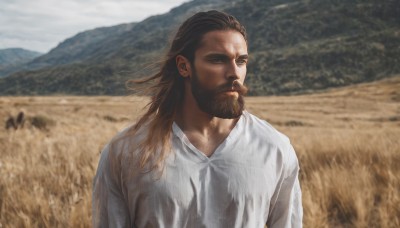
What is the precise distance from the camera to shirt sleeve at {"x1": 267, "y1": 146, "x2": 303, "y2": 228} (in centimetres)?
222

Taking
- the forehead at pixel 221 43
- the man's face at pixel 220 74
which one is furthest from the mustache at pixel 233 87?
the forehead at pixel 221 43

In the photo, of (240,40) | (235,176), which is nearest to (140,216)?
(235,176)

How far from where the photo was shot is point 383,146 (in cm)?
592

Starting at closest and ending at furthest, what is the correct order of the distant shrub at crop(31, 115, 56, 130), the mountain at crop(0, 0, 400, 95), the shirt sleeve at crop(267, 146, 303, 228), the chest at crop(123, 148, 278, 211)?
the chest at crop(123, 148, 278, 211) < the shirt sleeve at crop(267, 146, 303, 228) < the distant shrub at crop(31, 115, 56, 130) < the mountain at crop(0, 0, 400, 95)

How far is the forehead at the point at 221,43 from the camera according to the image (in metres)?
2.13

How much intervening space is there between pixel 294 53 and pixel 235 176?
263 feet

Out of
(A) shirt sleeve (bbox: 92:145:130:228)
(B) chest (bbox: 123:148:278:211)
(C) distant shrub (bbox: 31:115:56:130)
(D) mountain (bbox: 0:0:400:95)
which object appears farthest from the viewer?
(D) mountain (bbox: 0:0:400:95)

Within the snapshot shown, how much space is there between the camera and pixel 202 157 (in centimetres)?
204

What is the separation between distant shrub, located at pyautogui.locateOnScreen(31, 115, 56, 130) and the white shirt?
11.4 m

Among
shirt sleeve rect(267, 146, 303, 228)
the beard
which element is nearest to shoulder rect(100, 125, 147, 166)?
the beard

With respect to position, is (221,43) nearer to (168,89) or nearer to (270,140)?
(168,89)

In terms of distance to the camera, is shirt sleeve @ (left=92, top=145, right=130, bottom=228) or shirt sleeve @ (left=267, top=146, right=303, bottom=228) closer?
shirt sleeve @ (left=92, top=145, right=130, bottom=228)

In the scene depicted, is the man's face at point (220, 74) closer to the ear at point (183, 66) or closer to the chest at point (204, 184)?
the ear at point (183, 66)

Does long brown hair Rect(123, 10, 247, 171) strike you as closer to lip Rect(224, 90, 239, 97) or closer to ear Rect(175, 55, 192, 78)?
ear Rect(175, 55, 192, 78)
